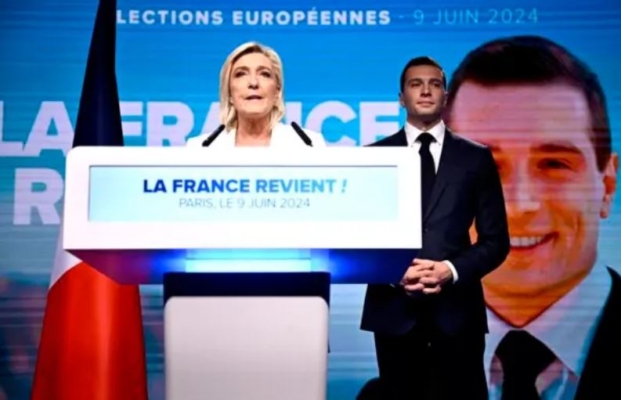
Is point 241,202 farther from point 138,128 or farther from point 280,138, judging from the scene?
point 138,128

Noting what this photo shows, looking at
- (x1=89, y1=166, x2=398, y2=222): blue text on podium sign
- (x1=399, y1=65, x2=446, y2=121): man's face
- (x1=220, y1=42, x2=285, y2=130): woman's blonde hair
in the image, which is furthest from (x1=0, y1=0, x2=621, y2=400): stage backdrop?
(x1=89, y1=166, x2=398, y2=222): blue text on podium sign

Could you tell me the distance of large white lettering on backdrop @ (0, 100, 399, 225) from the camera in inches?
156

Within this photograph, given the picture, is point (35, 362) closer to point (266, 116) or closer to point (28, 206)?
point (28, 206)

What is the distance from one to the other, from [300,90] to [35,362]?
1.51 meters

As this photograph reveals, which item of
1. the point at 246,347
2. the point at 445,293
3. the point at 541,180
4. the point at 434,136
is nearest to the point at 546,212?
the point at 541,180

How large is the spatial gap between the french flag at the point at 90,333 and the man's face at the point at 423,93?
1110mm

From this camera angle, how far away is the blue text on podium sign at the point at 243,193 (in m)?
1.62

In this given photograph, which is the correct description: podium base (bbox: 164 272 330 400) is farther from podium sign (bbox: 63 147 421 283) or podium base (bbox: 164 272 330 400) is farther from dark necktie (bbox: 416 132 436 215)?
dark necktie (bbox: 416 132 436 215)

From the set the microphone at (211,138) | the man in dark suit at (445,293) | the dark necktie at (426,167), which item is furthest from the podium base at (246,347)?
the dark necktie at (426,167)

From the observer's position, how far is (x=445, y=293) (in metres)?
3.22

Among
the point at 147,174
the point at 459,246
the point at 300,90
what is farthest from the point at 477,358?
the point at 147,174

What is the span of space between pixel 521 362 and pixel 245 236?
2450 mm

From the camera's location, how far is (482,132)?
155 inches

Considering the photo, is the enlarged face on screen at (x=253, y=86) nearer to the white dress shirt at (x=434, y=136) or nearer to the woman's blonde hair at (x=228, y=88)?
the woman's blonde hair at (x=228, y=88)
